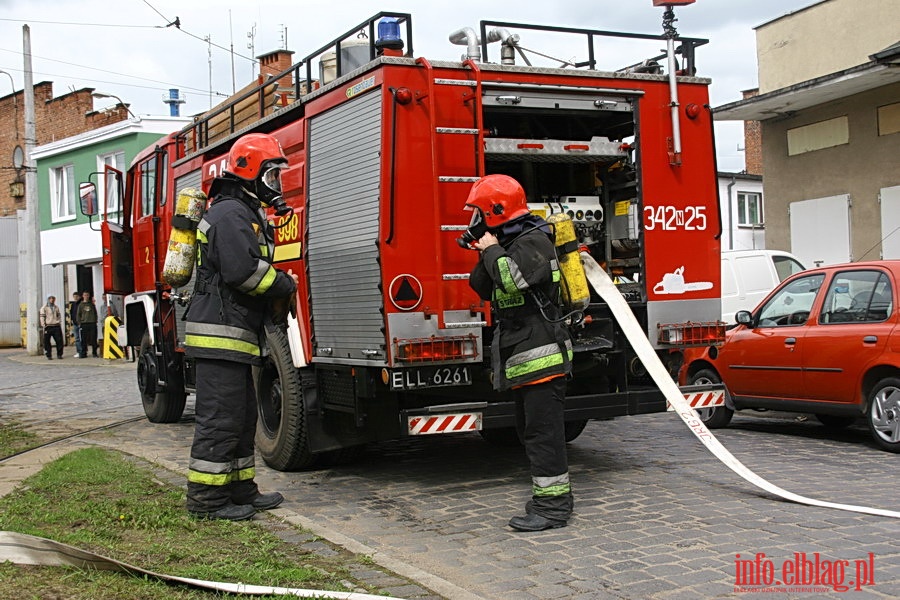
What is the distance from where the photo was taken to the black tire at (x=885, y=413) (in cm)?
772

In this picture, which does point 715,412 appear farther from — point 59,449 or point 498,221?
point 59,449

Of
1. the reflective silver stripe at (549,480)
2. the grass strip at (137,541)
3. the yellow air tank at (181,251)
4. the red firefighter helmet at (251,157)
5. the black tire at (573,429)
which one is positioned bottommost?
the grass strip at (137,541)

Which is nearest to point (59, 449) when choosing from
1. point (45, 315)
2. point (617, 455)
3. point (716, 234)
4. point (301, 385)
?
point (301, 385)

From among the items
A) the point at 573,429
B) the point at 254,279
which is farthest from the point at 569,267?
the point at 573,429

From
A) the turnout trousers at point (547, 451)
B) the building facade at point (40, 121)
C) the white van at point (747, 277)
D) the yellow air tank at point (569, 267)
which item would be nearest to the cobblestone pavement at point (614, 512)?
the turnout trousers at point (547, 451)

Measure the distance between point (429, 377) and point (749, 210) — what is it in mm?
28425

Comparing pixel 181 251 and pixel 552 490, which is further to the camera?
pixel 181 251

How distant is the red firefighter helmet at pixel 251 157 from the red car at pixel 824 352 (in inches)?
164

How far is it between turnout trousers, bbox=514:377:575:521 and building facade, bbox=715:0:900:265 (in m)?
11.0

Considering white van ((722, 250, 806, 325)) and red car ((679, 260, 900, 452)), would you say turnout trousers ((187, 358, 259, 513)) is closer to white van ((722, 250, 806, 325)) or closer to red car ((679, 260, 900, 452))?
red car ((679, 260, 900, 452))

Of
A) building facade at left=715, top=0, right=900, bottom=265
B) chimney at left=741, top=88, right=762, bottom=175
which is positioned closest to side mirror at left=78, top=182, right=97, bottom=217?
building facade at left=715, top=0, right=900, bottom=265

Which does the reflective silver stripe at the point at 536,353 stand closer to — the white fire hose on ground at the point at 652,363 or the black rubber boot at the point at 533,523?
the black rubber boot at the point at 533,523

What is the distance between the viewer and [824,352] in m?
8.44

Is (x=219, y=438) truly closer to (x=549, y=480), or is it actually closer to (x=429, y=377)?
(x=429, y=377)
